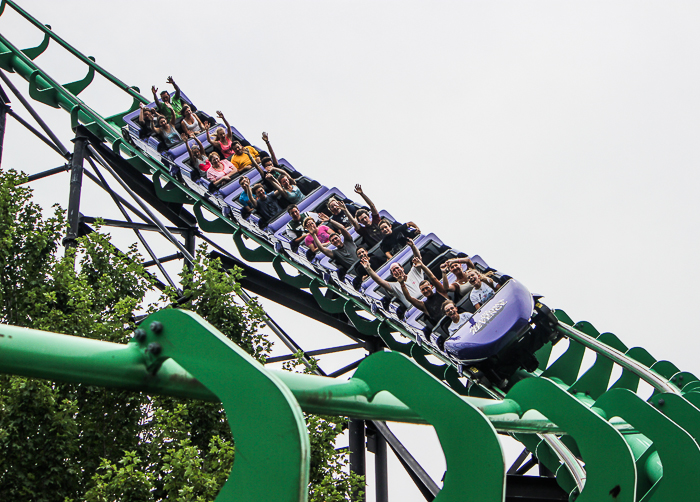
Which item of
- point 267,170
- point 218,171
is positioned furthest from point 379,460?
point 218,171

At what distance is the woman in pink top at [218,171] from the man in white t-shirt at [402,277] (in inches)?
98.4

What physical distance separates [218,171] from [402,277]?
3.31 m

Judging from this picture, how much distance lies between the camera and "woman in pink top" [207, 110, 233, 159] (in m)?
10.1

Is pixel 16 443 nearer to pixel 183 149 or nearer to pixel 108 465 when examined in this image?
pixel 108 465

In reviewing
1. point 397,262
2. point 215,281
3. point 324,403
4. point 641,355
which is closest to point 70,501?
point 215,281

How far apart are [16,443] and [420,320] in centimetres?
374

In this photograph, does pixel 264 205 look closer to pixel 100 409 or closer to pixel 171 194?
pixel 171 194

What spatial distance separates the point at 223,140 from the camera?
10.4 metres

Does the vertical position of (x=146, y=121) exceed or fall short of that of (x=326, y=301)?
it exceeds it

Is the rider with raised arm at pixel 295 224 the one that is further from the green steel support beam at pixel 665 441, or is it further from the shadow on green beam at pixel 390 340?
the green steel support beam at pixel 665 441

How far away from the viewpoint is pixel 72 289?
6.05 meters

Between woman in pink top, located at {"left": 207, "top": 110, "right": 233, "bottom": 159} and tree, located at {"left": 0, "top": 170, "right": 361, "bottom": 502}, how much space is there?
2805mm

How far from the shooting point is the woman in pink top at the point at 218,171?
364 inches

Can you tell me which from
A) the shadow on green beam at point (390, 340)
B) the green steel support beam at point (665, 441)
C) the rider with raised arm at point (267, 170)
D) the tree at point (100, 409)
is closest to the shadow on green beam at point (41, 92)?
the rider with raised arm at point (267, 170)
